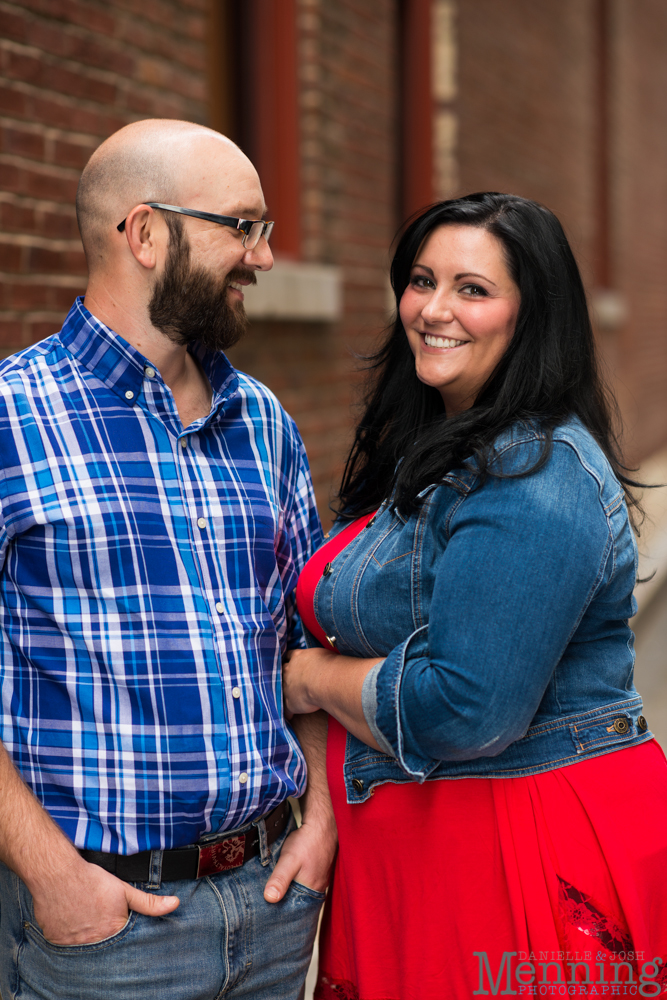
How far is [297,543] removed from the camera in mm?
2303

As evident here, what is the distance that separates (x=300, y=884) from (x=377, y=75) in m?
4.86

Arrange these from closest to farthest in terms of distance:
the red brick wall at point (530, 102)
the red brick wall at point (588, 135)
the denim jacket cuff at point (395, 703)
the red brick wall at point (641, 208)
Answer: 1. the denim jacket cuff at point (395, 703)
2. the red brick wall at point (530, 102)
3. the red brick wall at point (588, 135)
4. the red brick wall at point (641, 208)

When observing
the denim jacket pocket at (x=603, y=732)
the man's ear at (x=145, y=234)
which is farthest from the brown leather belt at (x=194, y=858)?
the man's ear at (x=145, y=234)

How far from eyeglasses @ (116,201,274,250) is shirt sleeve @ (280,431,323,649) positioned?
518 millimetres

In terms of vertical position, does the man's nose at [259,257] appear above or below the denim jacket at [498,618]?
above

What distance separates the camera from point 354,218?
17.7 ft

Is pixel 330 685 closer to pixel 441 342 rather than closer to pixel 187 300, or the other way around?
pixel 441 342

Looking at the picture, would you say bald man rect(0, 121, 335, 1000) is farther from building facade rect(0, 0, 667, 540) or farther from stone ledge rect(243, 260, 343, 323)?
stone ledge rect(243, 260, 343, 323)

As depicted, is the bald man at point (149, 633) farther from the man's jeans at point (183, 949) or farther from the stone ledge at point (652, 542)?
the stone ledge at point (652, 542)

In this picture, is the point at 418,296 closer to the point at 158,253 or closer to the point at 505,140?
the point at 158,253

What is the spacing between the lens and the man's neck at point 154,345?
202 cm

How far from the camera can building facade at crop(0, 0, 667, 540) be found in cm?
286

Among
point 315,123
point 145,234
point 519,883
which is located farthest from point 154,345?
point 315,123

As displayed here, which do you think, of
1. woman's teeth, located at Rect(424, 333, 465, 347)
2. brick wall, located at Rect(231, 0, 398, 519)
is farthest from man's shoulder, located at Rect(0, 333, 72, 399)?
brick wall, located at Rect(231, 0, 398, 519)
